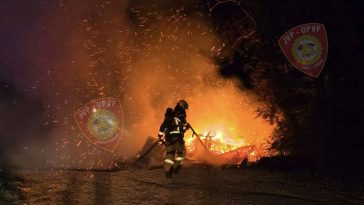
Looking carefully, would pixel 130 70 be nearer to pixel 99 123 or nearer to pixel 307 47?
pixel 99 123

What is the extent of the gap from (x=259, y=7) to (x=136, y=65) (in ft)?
16.6

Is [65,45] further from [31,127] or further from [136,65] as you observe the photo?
[31,127]

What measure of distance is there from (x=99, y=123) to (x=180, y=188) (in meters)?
4.63

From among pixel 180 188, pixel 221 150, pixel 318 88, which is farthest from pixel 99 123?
pixel 318 88

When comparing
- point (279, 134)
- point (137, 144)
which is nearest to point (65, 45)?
point (137, 144)

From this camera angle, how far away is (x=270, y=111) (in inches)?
443

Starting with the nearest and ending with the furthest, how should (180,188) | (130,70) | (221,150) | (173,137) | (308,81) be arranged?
1. (180,188)
2. (173,137)
3. (308,81)
4. (221,150)
5. (130,70)

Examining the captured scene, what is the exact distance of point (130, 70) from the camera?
14.3m

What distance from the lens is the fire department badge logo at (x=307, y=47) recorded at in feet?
33.5

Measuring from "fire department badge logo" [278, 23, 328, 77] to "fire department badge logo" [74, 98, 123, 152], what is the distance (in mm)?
5604

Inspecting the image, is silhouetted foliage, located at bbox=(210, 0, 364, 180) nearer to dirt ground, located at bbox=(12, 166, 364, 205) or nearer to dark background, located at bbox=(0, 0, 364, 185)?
dark background, located at bbox=(0, 0, 364, 185)

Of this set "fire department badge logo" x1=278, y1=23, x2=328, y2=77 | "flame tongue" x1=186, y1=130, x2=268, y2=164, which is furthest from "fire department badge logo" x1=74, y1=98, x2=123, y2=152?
"fire department badge logo" x1=278, y1=23, x2=328, y2=77

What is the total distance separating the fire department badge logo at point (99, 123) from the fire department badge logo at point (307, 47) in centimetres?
560

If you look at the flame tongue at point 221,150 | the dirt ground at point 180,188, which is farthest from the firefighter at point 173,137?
the flame tongue at point 221,150
